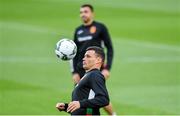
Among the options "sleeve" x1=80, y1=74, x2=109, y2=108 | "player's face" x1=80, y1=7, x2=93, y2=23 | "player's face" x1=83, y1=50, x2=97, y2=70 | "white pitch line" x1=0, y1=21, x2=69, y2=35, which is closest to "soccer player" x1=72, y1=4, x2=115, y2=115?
"player's face" x1=80, y1=7, x2=93, y2=23

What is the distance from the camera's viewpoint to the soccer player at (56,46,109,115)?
10047 millimetres

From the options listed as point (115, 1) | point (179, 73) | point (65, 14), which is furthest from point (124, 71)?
point (115, 1)

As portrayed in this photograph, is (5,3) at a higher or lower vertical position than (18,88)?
higher

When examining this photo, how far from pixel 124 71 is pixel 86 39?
19.6 feet

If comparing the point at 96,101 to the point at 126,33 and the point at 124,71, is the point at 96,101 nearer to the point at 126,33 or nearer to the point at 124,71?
the point at 124,71

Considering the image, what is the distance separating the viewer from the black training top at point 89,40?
1484 cm

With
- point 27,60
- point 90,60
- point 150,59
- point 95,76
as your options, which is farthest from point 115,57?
point 95,76

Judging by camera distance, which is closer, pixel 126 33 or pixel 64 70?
pixel 64 70

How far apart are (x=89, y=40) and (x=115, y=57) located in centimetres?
795

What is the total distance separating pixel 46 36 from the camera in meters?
25.9

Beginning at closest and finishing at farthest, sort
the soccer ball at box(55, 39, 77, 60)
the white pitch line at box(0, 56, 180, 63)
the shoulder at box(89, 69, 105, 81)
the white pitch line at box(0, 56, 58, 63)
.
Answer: the shoulder at box(89, 69, 105, 81) < the soccer ball at box(55, 39, 77, 60) < the white pitch line at box(0, 56, 180, 63) < the white pitch line at box(0, 56, 58, 63)

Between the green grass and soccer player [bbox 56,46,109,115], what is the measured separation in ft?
16.5

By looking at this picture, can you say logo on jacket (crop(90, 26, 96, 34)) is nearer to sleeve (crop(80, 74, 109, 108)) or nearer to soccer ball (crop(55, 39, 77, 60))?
soccer ball (crop(55, 39, 77, 60))

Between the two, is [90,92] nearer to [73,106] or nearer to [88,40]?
[73,106]
